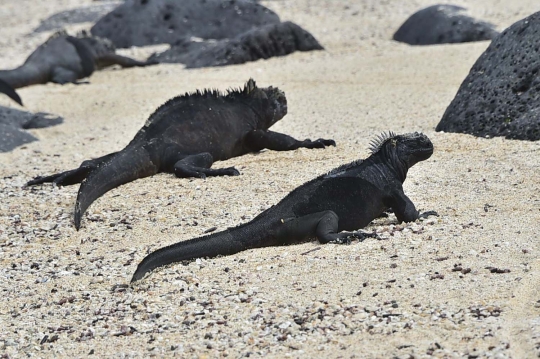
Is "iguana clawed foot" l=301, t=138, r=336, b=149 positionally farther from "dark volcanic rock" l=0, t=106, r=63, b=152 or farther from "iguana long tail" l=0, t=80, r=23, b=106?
"iguana long tail" l=0, t=80, r=23, b=106

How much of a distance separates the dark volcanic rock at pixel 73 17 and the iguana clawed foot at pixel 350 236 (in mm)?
14927

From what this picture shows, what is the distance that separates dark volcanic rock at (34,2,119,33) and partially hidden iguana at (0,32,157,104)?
16.5 ft

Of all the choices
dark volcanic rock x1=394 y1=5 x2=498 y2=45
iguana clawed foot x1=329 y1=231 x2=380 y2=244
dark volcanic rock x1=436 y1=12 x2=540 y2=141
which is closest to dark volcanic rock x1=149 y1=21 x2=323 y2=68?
dark volcanic rock x1=394 y1=5 x2=498 y2=45

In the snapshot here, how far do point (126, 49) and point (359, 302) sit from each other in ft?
39.1

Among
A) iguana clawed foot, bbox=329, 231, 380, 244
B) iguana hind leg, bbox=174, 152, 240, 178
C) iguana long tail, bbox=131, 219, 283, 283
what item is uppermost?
iguana clawed foot, bbox=329, 231, 380, 244

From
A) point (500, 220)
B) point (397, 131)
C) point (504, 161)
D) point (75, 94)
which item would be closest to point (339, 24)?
point (75, 94)

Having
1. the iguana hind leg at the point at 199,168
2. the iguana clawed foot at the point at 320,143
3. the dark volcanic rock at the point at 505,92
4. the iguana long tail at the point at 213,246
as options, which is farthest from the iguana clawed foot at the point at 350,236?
the iguana clawed foot at the point at 320,143

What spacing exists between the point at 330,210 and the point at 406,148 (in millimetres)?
779

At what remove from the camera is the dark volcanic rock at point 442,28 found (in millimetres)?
12484

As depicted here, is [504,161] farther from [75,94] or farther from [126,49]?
[126,49]

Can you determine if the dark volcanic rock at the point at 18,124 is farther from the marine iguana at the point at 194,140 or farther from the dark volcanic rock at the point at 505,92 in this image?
the dark volcanic rock at the point at 505,92

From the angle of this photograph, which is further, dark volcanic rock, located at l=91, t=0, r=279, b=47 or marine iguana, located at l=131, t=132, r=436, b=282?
dark volcanic rock, located at l=91, t=0, r=279, b=47

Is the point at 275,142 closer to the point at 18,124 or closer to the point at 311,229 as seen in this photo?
the point at 311,229

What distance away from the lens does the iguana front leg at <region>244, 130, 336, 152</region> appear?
7.61 meters
